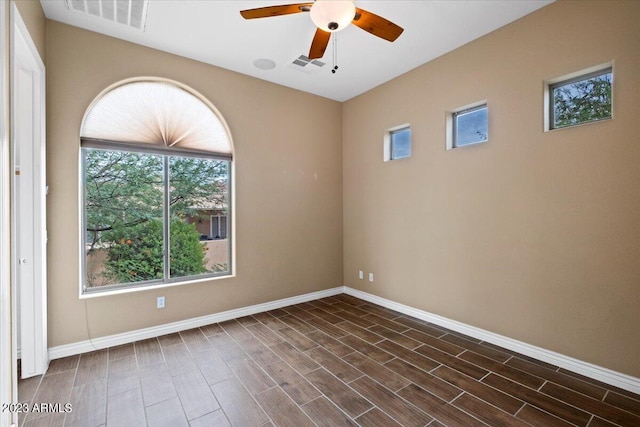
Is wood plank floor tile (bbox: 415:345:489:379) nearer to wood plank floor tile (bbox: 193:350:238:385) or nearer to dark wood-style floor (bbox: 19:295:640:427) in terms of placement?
dark wood-style floor (bbox: 19:295:640:427)

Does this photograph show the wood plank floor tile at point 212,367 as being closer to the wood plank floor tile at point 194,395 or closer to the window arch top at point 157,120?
the wood plank floor tile at point 194,395

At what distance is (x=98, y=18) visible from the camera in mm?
2678

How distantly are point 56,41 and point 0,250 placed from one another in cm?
222

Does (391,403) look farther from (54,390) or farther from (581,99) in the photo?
(581,99)

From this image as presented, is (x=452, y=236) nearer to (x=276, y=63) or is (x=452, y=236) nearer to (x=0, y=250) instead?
(x=276, y=63)

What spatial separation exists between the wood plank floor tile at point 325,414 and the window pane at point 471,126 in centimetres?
287

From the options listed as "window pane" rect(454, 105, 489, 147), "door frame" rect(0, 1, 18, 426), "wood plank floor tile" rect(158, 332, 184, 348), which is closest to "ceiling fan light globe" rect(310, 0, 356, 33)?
"door frame" rect(0, 1, 18, 426)

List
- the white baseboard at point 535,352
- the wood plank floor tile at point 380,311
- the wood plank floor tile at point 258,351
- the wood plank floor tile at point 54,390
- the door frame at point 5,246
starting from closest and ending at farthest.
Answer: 1. the door frame at point 5,246
2. the wood plank floor tile at point 54,390
3. the white baseboard at point 535,352
4. the wood plank floor tile at point 258,351
5. the wood plank floor tile at point 380,311

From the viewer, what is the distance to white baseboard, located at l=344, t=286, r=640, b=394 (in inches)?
88.1

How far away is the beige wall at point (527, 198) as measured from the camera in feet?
7.36

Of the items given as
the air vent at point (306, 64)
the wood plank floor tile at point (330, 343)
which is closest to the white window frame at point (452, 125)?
the air vent at point (306, 64)

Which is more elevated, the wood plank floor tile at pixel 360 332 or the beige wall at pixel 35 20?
the beige wall at pixel 35 20

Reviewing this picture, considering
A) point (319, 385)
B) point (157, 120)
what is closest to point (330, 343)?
point (319, 385)

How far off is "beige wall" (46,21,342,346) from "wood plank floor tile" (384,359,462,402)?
6.57 ft
